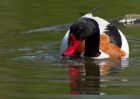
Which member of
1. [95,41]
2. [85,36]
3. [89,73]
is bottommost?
[89,73]

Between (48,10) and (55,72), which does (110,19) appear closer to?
(48,10)

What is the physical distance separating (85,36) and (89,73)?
1.14 metres

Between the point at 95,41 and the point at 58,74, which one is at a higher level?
the point at 95,41

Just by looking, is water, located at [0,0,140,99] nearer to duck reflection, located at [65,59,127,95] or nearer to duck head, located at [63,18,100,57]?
duck reflection, located at [65,59,127,95]

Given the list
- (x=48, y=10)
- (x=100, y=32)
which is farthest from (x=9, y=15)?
(x=100, y=32)

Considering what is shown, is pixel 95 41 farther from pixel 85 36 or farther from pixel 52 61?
pixel 52 61

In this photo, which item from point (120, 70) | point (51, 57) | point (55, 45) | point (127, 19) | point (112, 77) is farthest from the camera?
point (127, 19)

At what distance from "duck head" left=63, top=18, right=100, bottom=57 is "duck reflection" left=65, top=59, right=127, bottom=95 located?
0.23m

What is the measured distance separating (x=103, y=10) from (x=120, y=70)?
223 inches

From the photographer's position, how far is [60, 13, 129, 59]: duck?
38.2ft

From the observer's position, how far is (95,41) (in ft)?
40.3

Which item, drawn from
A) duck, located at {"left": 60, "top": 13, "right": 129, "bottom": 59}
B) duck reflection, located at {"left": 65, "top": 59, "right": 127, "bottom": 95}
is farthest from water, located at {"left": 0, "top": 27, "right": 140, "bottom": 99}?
duck, located at {"left": 60, "top": 13, "right": 129, "bottom": 59}

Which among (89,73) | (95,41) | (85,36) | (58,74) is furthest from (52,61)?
(58,74)

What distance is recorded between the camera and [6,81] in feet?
32.2
